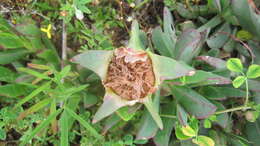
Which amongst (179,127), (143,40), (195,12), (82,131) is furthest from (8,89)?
(195,12)

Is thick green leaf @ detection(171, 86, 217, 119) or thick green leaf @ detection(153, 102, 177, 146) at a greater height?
thick green leaf @ detection(171, 86, 217, 119)

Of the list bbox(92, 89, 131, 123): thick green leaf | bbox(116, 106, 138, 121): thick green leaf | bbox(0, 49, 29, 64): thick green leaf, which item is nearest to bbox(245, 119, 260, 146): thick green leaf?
bbox(116, 106, 138, 121): thick green leaf

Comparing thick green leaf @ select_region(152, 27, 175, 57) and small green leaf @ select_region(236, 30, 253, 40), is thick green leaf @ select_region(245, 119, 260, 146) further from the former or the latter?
thick green leaf @ select_region(152, 27, 175, 57)

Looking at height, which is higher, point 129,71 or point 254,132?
point 129,71

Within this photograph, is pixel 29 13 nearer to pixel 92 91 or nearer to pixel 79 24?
pixel 79 24

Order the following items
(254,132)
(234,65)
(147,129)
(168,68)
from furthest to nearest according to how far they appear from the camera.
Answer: (254,132), (147,129), (234,65), (168,68)

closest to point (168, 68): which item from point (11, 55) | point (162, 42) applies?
point (162, 42)

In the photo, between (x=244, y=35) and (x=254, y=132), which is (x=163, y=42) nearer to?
(x=244, y=35)
